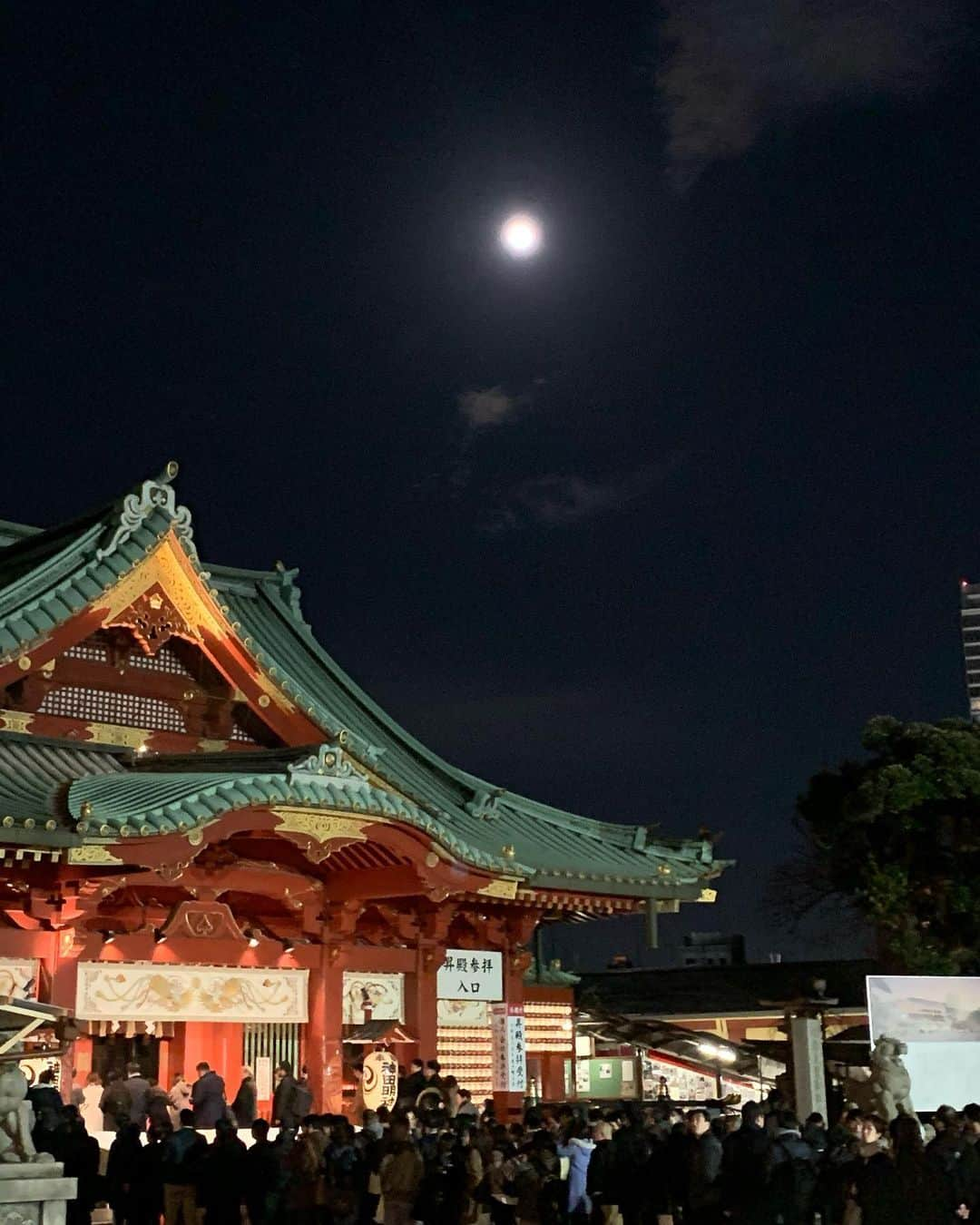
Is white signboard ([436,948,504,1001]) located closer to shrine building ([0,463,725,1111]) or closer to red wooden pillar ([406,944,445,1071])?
shrine building ([0,463,725,1111])

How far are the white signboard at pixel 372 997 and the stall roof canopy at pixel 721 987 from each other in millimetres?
12838

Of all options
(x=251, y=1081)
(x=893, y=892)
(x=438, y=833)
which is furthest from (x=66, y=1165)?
(x=893, y=892)

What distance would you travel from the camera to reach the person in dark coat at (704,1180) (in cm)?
1403

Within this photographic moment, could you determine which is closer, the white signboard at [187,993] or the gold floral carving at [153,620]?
the white signboard at [187,993]

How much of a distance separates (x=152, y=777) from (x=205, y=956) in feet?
8.88

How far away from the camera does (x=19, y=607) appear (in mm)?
20438

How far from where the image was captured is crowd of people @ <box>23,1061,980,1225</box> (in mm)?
13406

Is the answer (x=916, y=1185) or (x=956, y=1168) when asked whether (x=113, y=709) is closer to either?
(x=956, y=1168)

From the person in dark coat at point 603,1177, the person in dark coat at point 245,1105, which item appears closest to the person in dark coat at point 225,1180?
the person in dark coat at point 603,1177

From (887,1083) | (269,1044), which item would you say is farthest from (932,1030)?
(269,1044)

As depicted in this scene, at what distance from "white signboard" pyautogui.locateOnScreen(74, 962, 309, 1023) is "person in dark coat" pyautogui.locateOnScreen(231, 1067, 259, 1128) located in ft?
3.73

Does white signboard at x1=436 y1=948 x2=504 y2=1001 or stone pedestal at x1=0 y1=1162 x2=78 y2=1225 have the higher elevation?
white signboard at x1=436 y1=948 x2=504 y2=1001

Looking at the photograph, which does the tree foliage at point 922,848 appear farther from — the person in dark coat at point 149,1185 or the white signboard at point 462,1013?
the person in dark coat at point 149,1185

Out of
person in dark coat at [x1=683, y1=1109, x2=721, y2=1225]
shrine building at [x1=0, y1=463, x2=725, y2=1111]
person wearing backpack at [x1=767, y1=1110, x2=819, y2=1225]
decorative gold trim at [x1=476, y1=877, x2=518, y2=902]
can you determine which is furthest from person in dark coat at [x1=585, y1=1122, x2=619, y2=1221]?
decorative gold trim at [x1=476, y1=877, x2=518, y2=902]
